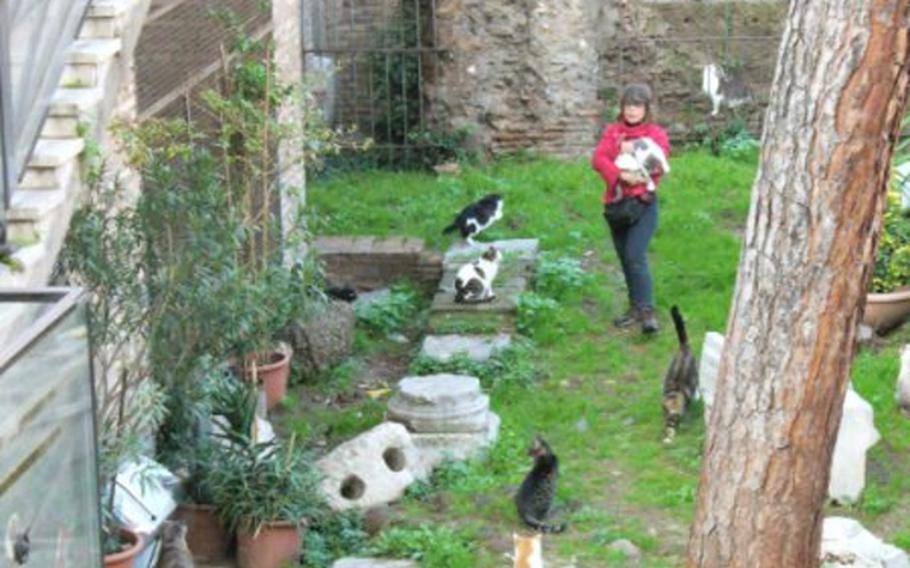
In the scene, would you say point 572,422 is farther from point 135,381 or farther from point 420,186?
point 420,186

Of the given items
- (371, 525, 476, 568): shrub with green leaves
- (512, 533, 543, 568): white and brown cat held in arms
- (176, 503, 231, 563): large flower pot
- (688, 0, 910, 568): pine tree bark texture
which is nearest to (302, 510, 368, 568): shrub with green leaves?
(371, 525, 476, 568): shrub with green leaves

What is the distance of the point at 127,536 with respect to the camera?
31.6ft

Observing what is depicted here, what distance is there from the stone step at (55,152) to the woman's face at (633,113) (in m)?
4.57

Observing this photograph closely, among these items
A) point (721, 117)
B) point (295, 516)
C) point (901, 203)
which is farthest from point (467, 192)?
point (295, 516)

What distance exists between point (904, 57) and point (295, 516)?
15.0ft

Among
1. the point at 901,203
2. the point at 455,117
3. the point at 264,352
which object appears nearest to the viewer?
the point at 264,352

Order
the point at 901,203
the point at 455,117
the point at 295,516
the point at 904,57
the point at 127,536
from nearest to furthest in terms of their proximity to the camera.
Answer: the point at 904,57 < the point at 127,536 < the point at 295,516 < the point at 901,203 < the point at 455,117

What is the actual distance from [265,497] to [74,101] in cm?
236

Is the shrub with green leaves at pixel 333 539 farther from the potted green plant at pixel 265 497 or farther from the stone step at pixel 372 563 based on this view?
the stone step at pixel 372 563

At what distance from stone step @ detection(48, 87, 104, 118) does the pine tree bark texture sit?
3.72 m

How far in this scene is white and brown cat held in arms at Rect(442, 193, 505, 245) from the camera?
1542cm

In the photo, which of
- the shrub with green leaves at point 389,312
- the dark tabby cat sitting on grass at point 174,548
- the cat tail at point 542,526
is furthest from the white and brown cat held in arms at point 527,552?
the shrub with green leaves at point 389,312

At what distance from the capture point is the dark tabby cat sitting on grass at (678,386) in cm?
1173

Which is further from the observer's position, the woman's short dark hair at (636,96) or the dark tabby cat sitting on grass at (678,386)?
the woman's short dark hair at (636,96)
